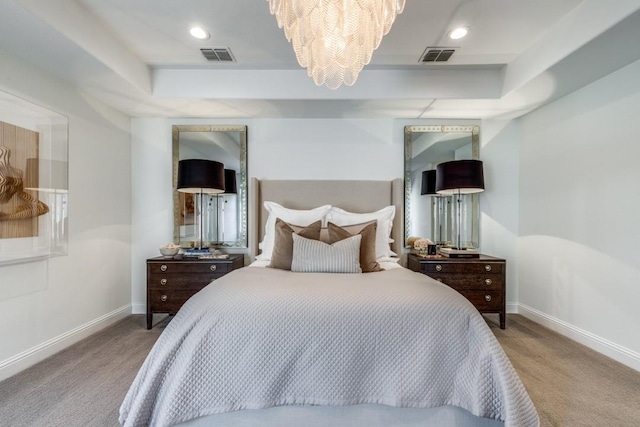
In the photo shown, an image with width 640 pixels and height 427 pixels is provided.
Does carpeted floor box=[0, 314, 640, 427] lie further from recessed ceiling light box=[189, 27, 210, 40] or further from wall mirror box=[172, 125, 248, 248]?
recessed ceiling light box=[189, 27, 210, 40]

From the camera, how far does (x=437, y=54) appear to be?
8.51 ft

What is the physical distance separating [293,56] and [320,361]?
2.58 meters

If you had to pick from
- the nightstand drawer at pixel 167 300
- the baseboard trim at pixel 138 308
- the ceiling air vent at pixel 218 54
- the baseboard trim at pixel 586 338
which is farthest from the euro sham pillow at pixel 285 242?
the baseboard trim at pixel 586 338

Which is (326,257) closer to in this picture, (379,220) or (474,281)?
(379,220)

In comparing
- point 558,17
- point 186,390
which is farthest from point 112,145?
point 558,17

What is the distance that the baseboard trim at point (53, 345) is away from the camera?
2.04 meters

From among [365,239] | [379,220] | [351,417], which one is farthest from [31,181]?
[379,220]

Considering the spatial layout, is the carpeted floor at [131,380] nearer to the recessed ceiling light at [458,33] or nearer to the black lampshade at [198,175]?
the black lampshade at [198,175]

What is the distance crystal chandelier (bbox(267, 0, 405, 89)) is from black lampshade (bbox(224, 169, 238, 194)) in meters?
1.85

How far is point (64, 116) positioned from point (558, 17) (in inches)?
164

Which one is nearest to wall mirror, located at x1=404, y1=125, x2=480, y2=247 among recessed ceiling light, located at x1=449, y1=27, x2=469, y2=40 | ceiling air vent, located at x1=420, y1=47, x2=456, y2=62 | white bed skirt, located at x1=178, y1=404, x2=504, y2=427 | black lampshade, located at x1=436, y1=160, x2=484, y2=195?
black lampshade, located at x1=436, y1=160, x2=484, y2=195

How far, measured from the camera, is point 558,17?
2.12m

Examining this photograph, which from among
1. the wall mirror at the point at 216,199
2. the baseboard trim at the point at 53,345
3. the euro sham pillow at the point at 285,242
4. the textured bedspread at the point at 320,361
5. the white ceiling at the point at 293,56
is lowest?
the baseboard trim at the point at 53,345

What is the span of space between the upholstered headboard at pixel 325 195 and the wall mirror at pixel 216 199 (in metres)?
0.26
